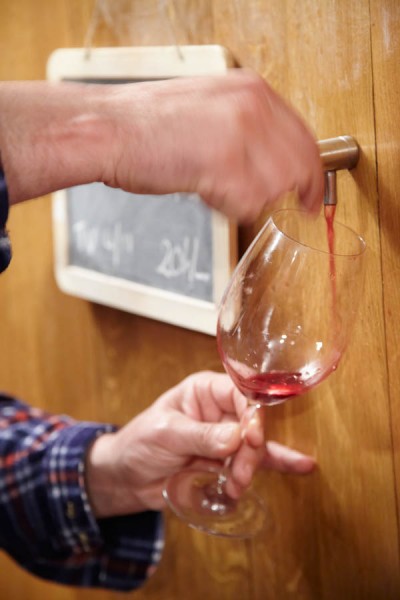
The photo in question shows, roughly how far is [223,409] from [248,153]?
46cm

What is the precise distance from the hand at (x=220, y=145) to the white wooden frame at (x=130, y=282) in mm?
284

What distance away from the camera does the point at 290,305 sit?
0.80m

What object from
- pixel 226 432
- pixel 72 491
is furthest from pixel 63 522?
pixel 226 432

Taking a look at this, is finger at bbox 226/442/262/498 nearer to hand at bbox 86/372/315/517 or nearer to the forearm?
hand at bbox 86/372/315/517

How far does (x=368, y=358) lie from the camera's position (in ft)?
2.97

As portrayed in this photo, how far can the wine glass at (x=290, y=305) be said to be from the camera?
773 millimetres

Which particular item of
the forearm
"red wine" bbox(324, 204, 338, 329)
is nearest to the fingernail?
"red wine" bbox(324, 204, 338, 329)

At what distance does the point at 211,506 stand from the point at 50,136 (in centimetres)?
53

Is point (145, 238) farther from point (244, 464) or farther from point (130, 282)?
point (244, 464)

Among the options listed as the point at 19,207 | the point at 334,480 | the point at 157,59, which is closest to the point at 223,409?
the point at 334,480

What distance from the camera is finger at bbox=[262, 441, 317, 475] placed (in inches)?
40.0

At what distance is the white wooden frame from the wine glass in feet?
0.70

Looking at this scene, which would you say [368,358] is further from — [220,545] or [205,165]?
[220,545]

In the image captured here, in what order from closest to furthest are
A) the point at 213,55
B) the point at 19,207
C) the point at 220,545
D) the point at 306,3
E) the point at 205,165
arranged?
the point at 205,165 < the point at 306,3 < the point at 213,55 < the point at 220,545 < the point at 19,207
